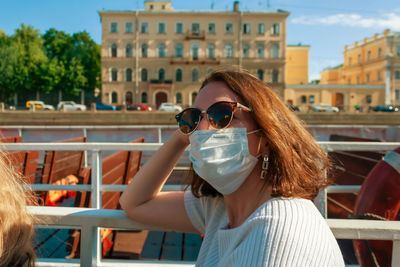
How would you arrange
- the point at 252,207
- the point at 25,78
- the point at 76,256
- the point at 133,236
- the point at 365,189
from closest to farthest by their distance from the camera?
the point at 252,207 < the point at 365,189 < the point at 76,256 < the point at 133,236 < the point at 25,78

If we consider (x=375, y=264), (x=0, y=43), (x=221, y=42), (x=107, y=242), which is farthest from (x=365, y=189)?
(x=0, y=43)

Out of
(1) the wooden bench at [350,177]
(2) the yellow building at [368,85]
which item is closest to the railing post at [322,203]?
(1) the wooden bench at [350,177]

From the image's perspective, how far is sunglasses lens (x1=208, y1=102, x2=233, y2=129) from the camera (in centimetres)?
135

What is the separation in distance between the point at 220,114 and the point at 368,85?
57561 mm

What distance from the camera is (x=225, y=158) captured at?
4.48ft

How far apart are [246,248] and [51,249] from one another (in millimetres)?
2687

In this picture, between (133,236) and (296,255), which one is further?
(133,236)

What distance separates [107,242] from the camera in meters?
3.17

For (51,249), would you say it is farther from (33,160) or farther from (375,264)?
(375,264)

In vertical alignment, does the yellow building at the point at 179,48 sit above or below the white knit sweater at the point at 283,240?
above

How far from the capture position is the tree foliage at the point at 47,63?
48.8 meters

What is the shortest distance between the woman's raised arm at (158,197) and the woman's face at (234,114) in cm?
29

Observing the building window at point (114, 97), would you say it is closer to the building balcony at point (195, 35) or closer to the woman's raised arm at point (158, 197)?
the building balcony at point (195, 35)

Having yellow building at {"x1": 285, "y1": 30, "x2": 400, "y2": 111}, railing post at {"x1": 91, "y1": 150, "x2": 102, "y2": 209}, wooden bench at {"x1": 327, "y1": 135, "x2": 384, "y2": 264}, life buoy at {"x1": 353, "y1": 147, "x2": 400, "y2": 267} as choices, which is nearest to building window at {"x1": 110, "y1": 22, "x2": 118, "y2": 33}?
yellow building at {"x1": 285, "y1": 30, "x2": 400, "y2": 111}
